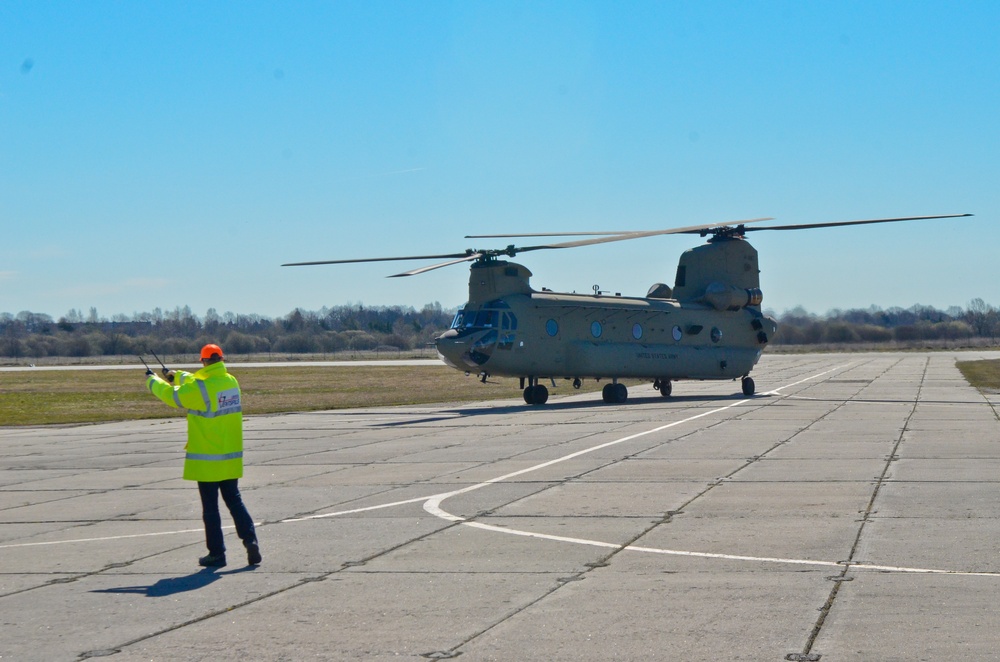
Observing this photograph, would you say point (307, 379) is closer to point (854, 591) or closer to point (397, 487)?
point (397, 487)

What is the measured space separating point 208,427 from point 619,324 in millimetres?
25407

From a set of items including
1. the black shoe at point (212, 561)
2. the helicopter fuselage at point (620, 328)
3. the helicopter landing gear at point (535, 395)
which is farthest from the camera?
the helicopter landing gear at point (535, 395)

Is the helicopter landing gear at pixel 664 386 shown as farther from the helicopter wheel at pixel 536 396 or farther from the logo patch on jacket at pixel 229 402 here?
the logo patch on jacket at pixel 229 402

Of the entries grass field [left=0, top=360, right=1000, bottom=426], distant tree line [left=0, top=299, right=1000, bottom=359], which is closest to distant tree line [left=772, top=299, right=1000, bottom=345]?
distant tree line [left=0, top=299, right=1000, bottom=359]

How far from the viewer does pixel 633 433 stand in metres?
22.2

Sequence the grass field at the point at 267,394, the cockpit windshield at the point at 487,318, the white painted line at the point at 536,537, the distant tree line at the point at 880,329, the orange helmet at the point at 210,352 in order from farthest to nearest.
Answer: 1. the distant tree line at the point at 880,329
2. the grass field at the point at 267,394
3. the cockpit windshield at the point at 487,318
4. the orange helmet at the point at 210,352
5. the white painted line at the point at 536,537

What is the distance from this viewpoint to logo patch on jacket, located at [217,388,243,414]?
32.7ft

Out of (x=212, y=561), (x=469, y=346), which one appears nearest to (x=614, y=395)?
(x=469, y=346)

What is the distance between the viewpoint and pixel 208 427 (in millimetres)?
9883

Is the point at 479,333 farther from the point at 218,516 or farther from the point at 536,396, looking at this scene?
the point at 218,516

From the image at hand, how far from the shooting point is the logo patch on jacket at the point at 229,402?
9961 millimetres

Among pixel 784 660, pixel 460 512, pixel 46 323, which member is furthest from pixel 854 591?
pixel 46 323

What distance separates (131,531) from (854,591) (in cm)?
758

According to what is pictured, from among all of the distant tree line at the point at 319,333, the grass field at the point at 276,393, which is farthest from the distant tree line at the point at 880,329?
the grass field at the point at 276,393
